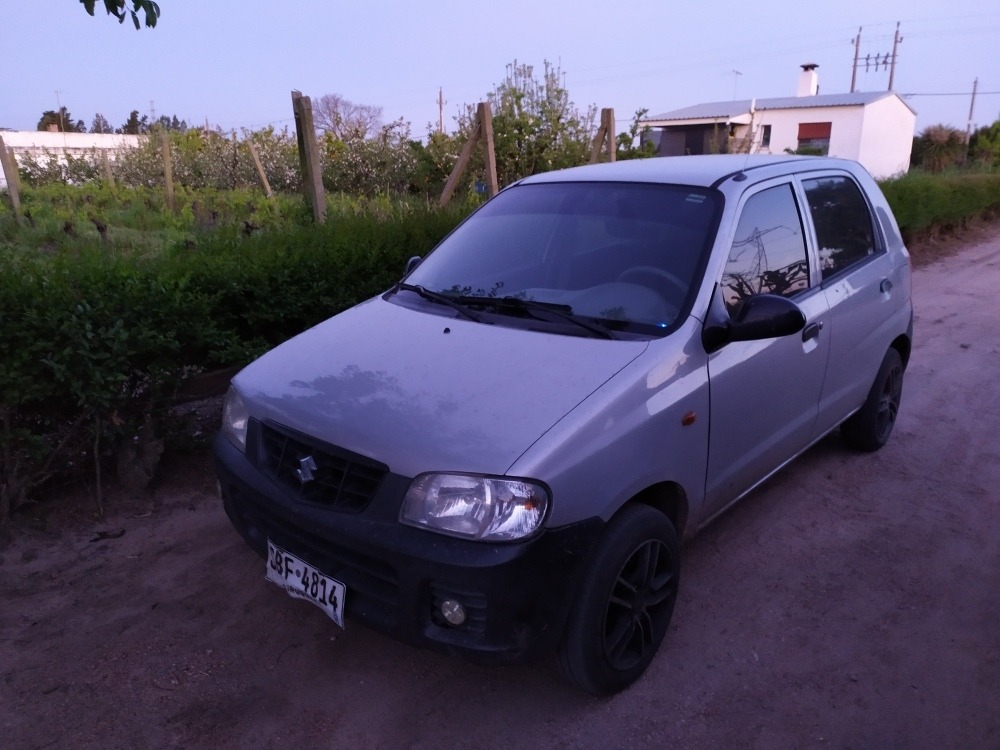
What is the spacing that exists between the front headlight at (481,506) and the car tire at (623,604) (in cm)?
33

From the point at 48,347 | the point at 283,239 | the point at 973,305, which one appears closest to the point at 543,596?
the point at 48,347

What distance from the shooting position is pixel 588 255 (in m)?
3.66

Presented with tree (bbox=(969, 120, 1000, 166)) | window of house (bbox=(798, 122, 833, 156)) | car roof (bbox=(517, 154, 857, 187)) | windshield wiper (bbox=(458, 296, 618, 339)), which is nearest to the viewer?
windshield wiper (bbox=(458, 296, 618, 339))

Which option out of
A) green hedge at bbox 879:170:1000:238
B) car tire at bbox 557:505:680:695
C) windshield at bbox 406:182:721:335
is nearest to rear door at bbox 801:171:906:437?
windshield at bbox 406:182:721:335

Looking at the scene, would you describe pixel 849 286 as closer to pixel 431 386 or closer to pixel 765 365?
pixel 765 365

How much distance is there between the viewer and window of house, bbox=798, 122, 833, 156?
135 feet

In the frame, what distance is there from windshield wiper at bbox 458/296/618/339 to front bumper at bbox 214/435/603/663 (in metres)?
0.86

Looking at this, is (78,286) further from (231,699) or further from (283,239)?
(231,699)

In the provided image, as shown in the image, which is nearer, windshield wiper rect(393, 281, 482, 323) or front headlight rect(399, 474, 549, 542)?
front headlight rect(399, 474, 549, 542)

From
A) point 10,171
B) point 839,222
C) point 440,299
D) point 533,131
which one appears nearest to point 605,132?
point 533,131

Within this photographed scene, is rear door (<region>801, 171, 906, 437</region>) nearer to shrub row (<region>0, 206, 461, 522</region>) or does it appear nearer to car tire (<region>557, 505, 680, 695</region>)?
car tire (<region>557, 505, 680, 695</region>)

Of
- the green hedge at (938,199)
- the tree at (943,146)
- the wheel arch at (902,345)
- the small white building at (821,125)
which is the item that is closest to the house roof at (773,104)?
the small white building at (821,125)

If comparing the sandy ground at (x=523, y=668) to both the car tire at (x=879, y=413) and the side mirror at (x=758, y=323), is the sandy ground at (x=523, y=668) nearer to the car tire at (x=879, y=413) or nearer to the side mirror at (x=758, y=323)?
the car tire at (x=879, y=413)

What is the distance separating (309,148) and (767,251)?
4.34m
